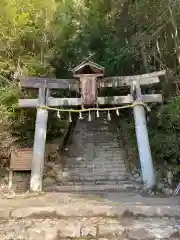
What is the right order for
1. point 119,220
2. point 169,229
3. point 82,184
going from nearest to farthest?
1. point 169,229
2. point 119,220
3. point 82,184

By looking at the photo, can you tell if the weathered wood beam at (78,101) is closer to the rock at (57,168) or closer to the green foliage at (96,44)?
the green foliage at (96,44)

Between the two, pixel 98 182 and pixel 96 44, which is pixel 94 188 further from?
pixel 96 44

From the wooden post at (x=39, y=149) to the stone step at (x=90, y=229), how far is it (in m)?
2.78

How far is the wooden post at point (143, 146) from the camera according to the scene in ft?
32.1

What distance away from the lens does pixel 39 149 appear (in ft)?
33.3

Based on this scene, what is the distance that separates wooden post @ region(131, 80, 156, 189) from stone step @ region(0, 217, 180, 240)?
9.52 ft

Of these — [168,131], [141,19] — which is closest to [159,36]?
[141,19]

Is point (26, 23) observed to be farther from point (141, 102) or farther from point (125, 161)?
point (125, 161)

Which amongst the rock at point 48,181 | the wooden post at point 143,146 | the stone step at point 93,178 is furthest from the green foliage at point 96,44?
the rock at point 48,181

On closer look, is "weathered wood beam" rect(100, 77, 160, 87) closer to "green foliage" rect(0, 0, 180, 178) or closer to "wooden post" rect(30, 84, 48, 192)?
"green foliage" rect(0, 0, 180, 178)

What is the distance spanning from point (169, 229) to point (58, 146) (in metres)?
6.26

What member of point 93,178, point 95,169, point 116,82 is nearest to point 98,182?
point 93,178

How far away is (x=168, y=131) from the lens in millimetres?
11367

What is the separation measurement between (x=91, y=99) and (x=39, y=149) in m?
2.42
